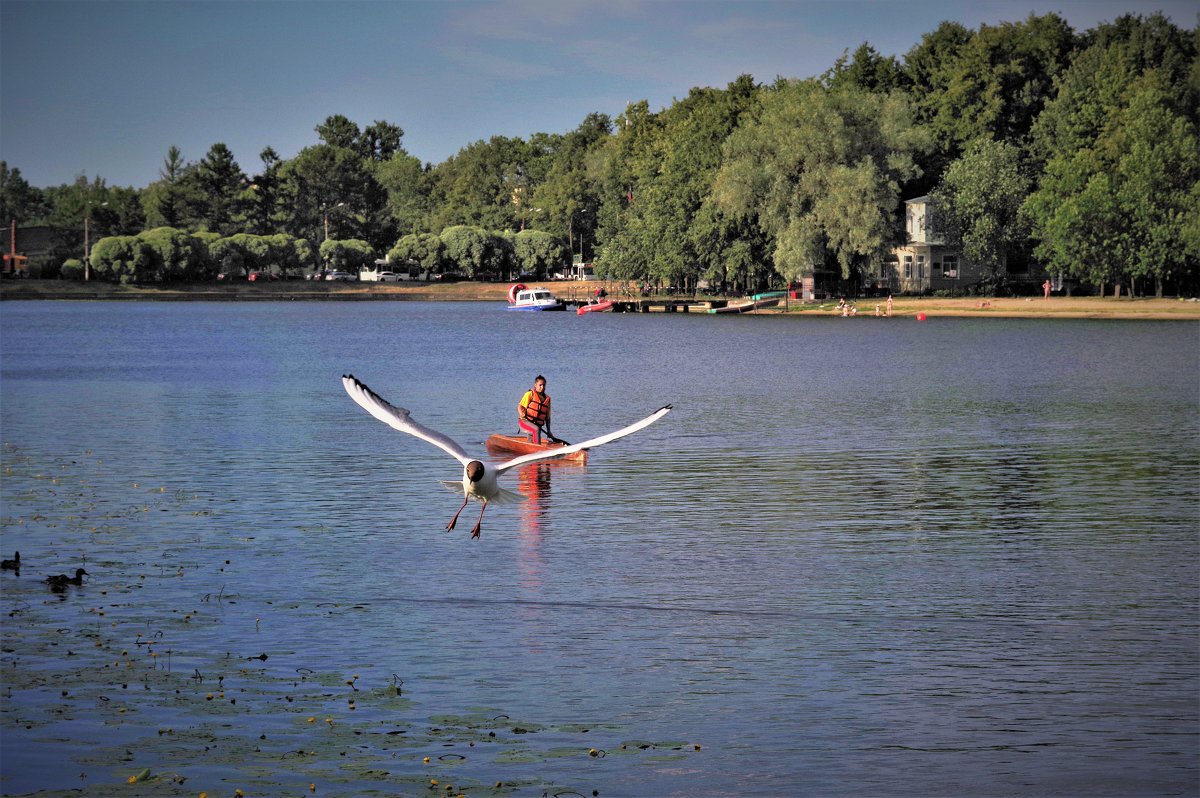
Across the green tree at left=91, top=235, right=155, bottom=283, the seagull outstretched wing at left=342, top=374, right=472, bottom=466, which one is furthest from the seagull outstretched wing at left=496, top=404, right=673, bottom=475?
the green tree at left=91, top=235, right=155, bottom=283

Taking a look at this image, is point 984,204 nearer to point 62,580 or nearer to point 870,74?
point 870,74

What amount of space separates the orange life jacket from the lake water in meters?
1.47

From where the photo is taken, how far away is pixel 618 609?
19.4 meters

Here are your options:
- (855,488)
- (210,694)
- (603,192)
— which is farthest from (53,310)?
(210,694)

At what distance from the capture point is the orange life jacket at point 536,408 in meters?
34.1

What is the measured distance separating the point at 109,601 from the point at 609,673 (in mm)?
7363

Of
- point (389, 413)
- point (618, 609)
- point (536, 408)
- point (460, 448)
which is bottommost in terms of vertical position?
point (618, 609)

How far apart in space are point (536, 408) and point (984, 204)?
97.4 m

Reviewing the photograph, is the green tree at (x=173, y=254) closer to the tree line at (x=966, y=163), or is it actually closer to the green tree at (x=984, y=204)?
the tree line at (x=966, y=163)

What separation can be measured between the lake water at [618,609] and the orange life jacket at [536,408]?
1.47 metres

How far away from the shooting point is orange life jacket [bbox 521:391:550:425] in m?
34.1

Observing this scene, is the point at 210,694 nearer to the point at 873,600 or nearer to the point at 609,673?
the point at 609,673

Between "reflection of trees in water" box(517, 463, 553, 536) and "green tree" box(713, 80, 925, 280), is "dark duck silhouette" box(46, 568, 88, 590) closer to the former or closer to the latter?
"reflection of trees in water" box(517, 463, 553, 536)

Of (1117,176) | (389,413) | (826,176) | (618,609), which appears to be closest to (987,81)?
(1117,176)
